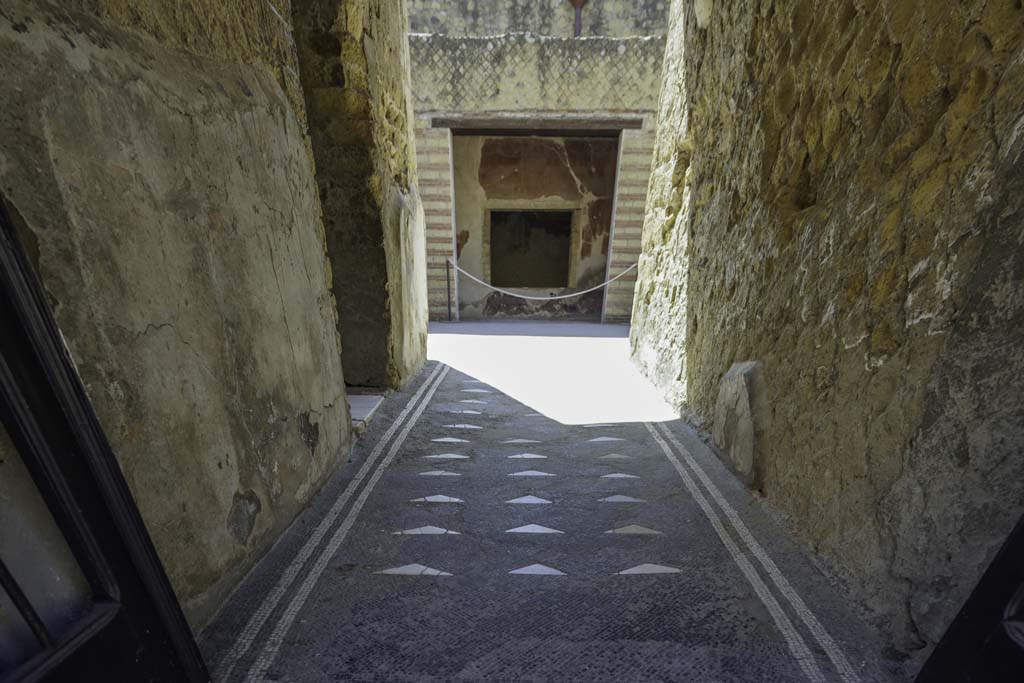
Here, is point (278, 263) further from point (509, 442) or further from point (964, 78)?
point (964, 78)

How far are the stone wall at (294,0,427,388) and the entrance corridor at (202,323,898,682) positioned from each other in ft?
2.89

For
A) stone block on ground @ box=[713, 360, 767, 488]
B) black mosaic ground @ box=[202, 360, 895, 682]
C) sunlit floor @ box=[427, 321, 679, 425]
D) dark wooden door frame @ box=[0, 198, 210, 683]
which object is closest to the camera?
dark wooden door frame @ box=[0, 198, 210, 683]

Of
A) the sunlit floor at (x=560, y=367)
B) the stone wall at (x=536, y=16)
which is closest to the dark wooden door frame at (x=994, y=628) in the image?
the sunlit floor at (x=560, y=367)

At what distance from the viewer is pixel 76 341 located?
1.03m

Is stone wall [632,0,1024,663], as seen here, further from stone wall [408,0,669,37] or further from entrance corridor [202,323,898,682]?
stone wall [408,0,669,37]

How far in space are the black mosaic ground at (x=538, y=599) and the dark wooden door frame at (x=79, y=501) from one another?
0.31 metres

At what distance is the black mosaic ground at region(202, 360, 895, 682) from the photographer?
48.4 inches

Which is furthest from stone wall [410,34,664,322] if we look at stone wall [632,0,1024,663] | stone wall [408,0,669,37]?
stone wall [408,0,669,37]

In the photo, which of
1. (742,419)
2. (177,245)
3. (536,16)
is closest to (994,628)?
(742,419)

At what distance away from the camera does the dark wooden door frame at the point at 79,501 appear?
31.7 inches

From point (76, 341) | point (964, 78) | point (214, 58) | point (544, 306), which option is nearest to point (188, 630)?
point (76, 341)

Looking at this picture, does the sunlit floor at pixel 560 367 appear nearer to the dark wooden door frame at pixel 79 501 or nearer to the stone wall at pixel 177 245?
the stone wall at pixel 177 245

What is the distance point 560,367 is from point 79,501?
13.6 ft

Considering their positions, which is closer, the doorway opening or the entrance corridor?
the entrance corridor
